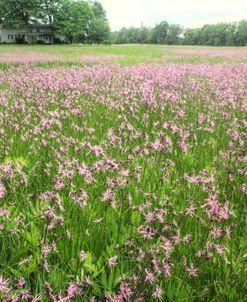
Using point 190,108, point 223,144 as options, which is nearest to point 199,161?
point 223,144

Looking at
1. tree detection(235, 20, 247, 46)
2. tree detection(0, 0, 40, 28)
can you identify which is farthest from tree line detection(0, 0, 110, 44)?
tree detection(235, 20, 247, 46)

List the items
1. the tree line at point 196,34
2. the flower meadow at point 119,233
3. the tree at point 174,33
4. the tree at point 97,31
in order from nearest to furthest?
the flower meadow at point 119,233 → the tree at point 97,31 → the tree line at point 196,34 → the tree at point 174,33

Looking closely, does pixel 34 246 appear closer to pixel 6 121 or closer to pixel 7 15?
pixel 6 121

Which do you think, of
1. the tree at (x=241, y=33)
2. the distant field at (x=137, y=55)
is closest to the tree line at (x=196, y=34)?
the tree at (x=241, y=33)

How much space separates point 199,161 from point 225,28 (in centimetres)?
19551

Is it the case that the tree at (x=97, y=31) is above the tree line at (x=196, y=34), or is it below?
below

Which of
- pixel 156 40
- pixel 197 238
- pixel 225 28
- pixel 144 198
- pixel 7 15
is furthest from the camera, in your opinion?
pixel 156 40

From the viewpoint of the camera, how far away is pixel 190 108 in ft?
27.1

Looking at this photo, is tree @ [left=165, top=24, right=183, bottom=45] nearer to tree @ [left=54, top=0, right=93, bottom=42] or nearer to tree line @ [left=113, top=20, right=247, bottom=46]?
tree line @ [left=113, top=20, right=247, bottom=46]

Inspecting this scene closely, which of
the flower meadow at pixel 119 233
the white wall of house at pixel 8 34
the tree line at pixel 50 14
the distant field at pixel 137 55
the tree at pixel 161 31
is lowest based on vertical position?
the flower meadow at pixel 119 233

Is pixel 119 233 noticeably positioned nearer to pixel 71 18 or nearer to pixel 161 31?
pixel 71 18

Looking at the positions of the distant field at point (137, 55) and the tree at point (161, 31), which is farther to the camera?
the tree at point (161, 31)

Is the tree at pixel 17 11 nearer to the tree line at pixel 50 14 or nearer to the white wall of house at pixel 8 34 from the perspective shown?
the tree line at pixel 50 14

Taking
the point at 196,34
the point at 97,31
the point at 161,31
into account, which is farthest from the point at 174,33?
the point at 97,31
